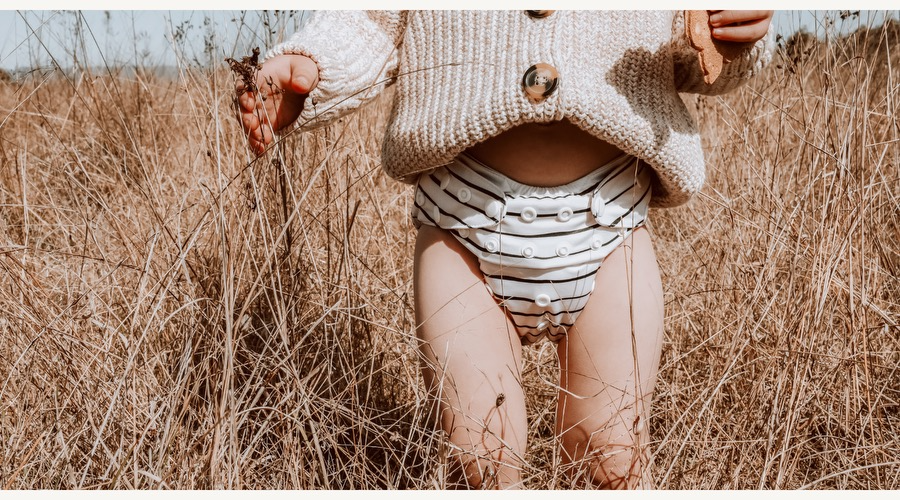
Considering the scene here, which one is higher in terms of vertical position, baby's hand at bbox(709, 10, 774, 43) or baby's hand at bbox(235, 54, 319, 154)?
baby's hand at bbox(709, 10, 774, 43)

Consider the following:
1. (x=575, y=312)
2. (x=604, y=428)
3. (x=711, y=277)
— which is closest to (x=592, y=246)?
(x=575, y=312)

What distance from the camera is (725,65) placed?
1.07m

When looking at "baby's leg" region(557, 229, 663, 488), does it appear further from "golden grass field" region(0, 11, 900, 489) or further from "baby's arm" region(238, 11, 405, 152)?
"baby's arm" region(238, 11, 405, 152)

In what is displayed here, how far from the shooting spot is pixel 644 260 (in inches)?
45.4

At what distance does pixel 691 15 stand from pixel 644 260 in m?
0.35

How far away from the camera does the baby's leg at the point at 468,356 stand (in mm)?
1104

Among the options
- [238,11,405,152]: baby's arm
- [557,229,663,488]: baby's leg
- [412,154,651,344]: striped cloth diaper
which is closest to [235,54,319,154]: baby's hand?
[238,11,405,152]: baby's arm

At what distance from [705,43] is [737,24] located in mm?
53

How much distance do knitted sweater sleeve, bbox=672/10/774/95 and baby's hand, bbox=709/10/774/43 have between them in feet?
0.14

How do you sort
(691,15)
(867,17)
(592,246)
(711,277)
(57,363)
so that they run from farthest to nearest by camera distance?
(711,277), (867,17), (57,363), (592,246), (691,15)

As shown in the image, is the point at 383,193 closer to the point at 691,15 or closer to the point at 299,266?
the point at 299,266

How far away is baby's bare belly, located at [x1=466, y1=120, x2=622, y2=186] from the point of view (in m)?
1.07

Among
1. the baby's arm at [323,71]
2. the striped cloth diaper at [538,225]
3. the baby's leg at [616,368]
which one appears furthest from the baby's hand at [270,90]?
the baby's leg at [616,368]

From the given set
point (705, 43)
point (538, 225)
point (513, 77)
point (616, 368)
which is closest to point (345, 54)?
point (513, 77)
